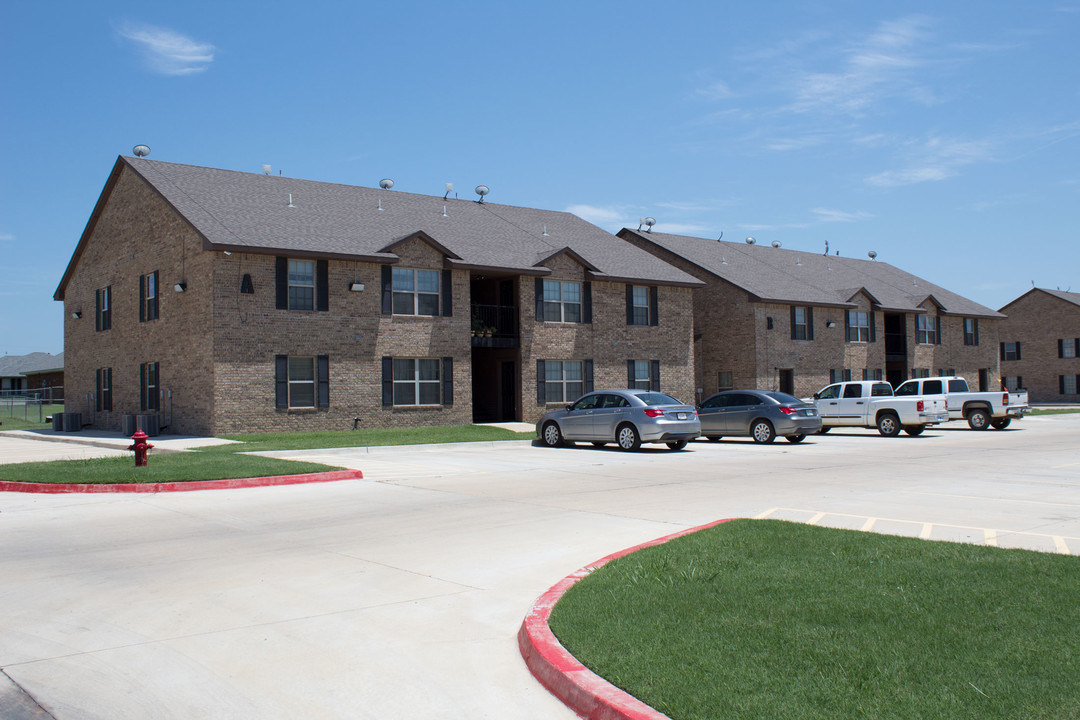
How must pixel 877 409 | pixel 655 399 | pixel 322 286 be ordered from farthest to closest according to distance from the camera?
pixel 877 409 → pixel 322 286 → pixel 655 399

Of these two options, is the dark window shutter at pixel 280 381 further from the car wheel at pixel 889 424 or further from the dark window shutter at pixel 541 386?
the car wheel at pixel 889 424

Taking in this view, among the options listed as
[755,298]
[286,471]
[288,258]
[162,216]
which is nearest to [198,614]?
[286,471]

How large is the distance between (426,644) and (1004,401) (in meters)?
32.2

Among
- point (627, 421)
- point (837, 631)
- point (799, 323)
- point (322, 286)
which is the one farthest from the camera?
point (799, 323)

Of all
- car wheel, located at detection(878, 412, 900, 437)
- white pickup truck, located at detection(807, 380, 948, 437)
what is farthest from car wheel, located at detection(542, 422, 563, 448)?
car wheel, located at detection(878, 412, 900, 437)

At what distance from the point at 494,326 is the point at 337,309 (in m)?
6.86

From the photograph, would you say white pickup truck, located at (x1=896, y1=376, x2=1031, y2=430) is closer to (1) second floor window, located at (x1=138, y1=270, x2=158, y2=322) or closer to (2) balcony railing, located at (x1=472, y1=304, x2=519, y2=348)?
(2) balcony railing, located at (x1=472, y1=304, x2=519, y2=348)

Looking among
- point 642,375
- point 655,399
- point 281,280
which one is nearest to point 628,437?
point 655,399

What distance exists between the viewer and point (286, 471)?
16078mm

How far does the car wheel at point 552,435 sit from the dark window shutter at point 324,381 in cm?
765

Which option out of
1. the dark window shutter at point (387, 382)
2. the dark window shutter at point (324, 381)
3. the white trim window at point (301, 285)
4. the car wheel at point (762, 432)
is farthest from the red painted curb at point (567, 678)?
the dark window shutter at point (387, 382)

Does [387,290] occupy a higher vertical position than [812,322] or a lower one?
higher

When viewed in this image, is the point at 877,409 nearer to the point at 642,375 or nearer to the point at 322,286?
the point at 642,375

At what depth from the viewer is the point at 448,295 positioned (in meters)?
31.2
